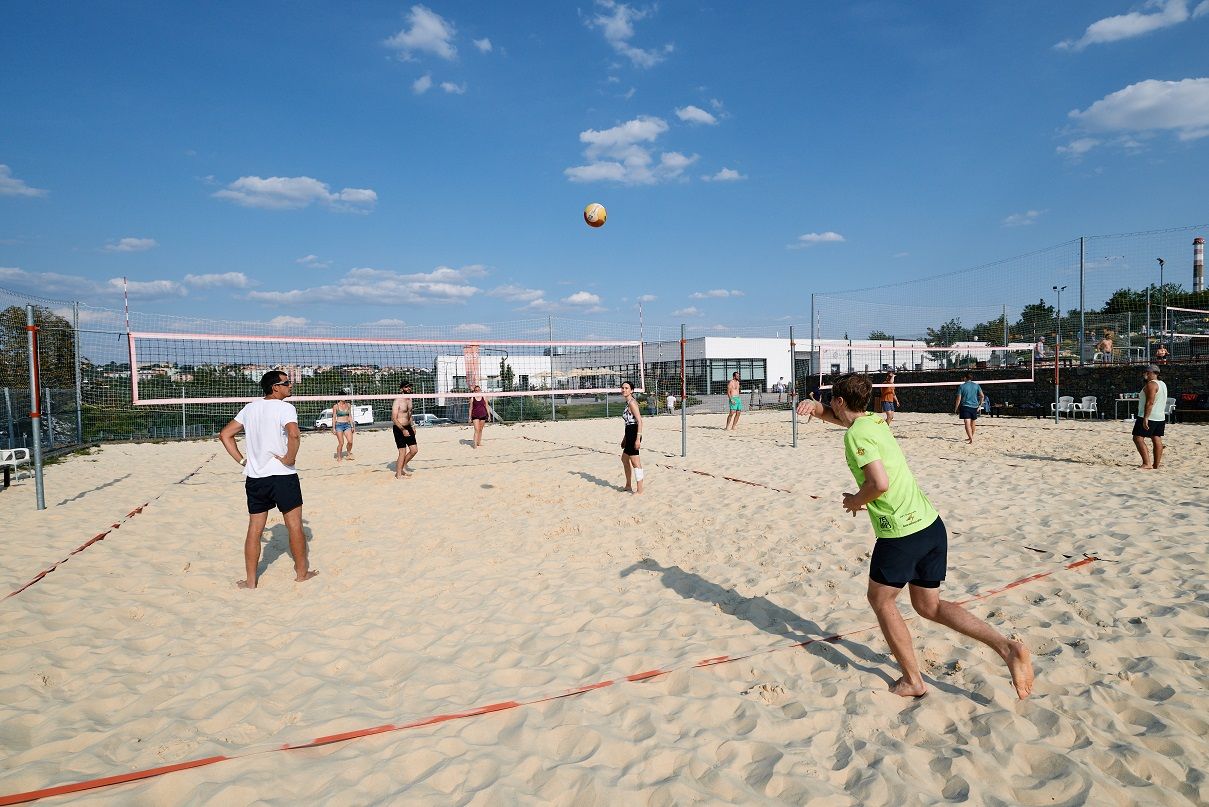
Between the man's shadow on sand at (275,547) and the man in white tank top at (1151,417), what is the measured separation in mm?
9891

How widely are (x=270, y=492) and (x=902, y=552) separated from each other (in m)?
4.10

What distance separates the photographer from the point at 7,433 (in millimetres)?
10789

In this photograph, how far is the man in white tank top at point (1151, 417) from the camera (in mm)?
7527

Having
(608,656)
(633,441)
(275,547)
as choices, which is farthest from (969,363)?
(275,547)

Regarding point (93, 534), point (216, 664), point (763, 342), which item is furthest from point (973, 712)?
point (763, 342)

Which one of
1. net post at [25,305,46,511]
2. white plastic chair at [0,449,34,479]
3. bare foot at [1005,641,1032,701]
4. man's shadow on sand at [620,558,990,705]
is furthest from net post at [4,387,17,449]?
bare foot at [1005,641,1032,701]

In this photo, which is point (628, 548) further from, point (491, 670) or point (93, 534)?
point (93, 534)

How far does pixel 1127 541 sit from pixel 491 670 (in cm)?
485

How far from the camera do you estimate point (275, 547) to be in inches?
211

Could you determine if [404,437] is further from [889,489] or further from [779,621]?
[889,489]

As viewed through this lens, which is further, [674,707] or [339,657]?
[339,657]

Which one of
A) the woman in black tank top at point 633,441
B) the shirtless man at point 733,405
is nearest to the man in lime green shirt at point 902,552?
the woman in black tank top at point 633,441

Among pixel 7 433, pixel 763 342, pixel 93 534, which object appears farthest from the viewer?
pixel 763 342

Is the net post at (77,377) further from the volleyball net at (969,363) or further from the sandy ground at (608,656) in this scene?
the volleyball net at (969,363)
